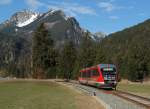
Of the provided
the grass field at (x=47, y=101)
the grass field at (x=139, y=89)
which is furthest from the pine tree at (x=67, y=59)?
the grass field at (x=47, y=101)

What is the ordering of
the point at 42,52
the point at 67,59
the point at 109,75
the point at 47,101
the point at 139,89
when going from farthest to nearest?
1. the point at 67,59
2. the point at 42,52
3. the point at 109,75
4. the point at 139,89
5. the point at 47,101

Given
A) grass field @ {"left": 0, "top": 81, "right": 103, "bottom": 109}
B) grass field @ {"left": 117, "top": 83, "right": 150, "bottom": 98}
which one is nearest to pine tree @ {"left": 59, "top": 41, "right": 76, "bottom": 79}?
grass field @ {"left": 117, "top": 83, "right": 150, "bottom": 98}

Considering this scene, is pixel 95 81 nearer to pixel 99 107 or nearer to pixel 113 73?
pixel 113 73

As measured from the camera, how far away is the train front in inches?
2026

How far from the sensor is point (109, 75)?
171 feet

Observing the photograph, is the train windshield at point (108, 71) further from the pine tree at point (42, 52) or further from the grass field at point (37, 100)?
the pine tree at point (42, 52)

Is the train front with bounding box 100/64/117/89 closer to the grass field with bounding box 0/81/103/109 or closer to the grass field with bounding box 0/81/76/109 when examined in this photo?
the grass field with bounding box 0/81/76/109

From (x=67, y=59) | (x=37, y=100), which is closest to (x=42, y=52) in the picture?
(x=67, y=59)

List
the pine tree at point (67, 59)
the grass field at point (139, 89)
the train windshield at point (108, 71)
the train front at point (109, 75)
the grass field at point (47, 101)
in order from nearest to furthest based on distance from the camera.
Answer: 1. the grass field at point (47, 101)
2. the grass field at point (139, 89)
3. the train front at point (109, 75)
4. the train windshield at point (108, 71)
5. the pine tree at point (67, 59)

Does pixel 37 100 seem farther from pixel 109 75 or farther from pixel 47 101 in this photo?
pixel 109 75

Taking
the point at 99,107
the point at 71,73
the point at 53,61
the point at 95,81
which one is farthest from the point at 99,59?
the point at 99,107

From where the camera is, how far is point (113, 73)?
5262cm

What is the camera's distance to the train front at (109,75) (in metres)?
51.5

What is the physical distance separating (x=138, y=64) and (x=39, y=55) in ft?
111
